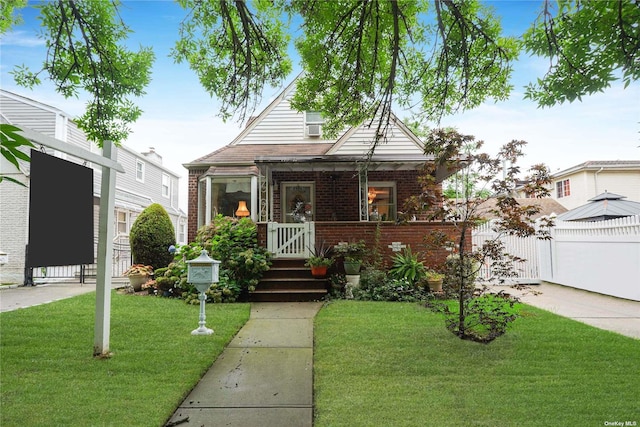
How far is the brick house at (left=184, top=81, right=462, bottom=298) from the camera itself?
1099 centimetres

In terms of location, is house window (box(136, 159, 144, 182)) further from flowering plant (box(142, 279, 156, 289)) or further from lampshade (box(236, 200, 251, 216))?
flowering plant (box(142, 279, 156, 289))

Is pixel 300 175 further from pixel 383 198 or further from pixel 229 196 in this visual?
pixel 383 198

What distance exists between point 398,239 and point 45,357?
7712 mm

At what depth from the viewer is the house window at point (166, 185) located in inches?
927

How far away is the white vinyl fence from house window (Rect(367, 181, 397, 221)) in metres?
4.71

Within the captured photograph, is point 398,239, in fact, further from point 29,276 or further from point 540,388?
point 29,276

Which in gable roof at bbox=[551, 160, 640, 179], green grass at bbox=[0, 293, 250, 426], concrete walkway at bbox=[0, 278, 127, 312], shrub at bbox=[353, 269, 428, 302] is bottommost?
green grass at bbox=[0, 293, 250, 426]

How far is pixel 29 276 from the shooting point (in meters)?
11.5

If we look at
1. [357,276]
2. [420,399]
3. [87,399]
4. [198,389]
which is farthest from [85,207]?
[357,276]

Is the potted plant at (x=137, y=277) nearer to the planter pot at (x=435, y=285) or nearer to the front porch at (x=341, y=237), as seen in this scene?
the front porch at (x=341, y=237)

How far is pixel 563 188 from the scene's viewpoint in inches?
856

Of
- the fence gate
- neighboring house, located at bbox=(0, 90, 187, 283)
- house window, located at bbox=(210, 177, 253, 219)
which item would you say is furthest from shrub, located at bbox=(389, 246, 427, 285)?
neighboring house, located at bbox=(0, 90, 187, 283)

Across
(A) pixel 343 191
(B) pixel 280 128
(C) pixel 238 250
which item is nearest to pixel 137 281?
(C) pixel 238 250

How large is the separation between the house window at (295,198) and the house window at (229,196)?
1204 millimetres
